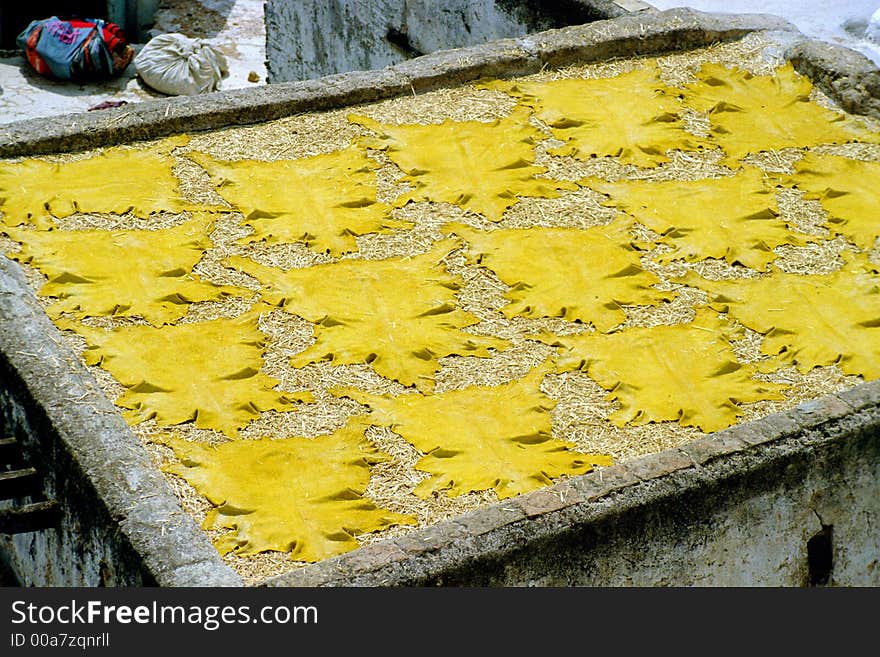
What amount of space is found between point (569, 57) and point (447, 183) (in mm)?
1520

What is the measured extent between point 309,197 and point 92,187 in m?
0.95

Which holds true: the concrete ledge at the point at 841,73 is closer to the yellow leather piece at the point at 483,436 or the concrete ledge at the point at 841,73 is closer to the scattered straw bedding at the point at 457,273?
the scattered straw bedding at the point at 457,273

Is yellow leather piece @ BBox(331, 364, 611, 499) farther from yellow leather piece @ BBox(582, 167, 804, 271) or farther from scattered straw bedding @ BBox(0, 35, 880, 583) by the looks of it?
yellow leather piece @ BBox(582, 167, 804, 271)

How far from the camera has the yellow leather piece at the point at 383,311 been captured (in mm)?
5254

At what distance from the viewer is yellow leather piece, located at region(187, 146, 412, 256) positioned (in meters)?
6.06

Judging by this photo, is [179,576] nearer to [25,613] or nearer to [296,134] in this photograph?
[25,613]

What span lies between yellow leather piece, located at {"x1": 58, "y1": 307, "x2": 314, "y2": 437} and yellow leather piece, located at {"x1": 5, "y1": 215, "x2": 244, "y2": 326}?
16 centimetres

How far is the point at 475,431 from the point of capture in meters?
4.88

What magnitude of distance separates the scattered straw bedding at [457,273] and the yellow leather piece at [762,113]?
0.32ft

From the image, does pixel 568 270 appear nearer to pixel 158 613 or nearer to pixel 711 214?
pixel 711 214

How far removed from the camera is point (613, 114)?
7121mm

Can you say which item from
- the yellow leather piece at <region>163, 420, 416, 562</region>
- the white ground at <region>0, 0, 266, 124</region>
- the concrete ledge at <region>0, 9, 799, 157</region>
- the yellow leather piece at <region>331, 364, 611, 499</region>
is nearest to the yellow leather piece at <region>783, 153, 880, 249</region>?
the concrete ledge at <region>0, 9, 799, 157</region>

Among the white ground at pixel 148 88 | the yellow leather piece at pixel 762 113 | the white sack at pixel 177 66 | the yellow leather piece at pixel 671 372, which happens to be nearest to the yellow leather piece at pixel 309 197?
the yellow leather piece at pixel 671 372

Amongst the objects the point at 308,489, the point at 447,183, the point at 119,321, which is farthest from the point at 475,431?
the point at 447,183
